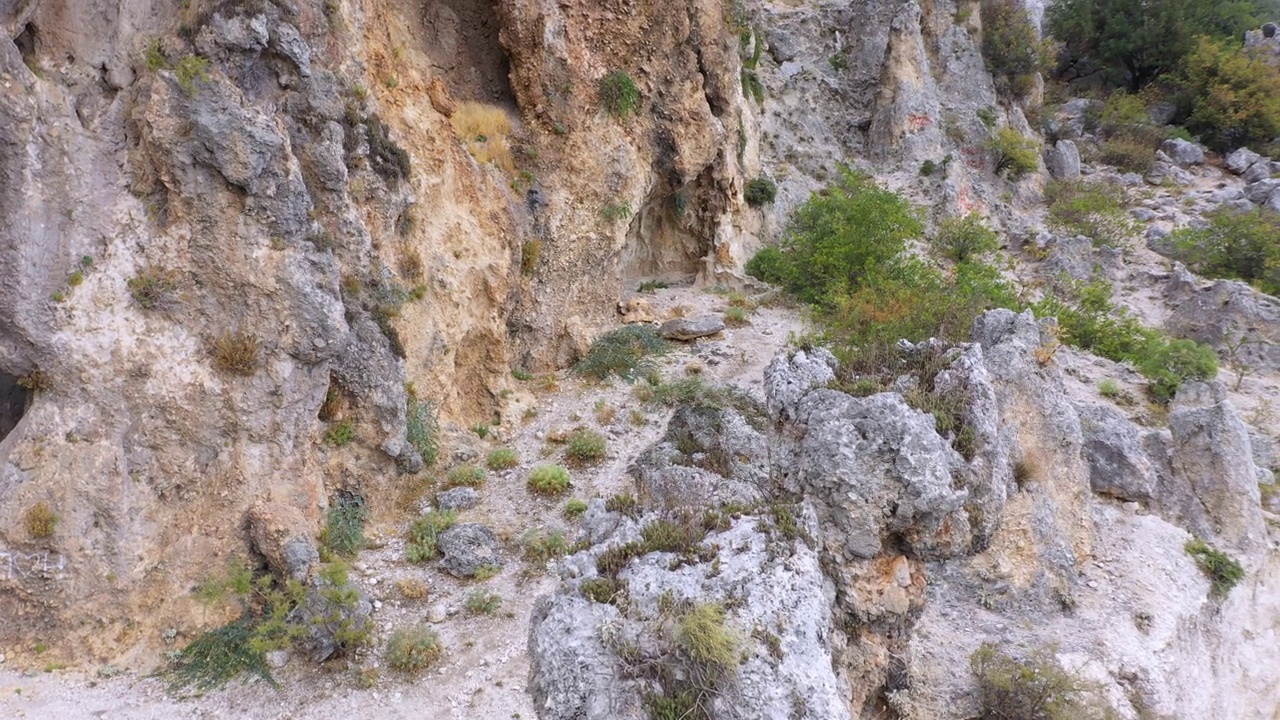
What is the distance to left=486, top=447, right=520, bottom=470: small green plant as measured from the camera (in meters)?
10.5

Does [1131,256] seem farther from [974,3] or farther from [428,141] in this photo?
[428,141]

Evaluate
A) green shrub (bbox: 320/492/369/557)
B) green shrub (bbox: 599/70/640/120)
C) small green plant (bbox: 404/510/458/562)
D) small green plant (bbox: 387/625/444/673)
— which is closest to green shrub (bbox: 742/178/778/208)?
green shrub (bbox: 599/70/640/120)

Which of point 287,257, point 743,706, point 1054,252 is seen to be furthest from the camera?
point 1054,252

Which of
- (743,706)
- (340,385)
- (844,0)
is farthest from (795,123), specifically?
(743,706)

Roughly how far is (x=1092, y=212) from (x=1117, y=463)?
1641cm

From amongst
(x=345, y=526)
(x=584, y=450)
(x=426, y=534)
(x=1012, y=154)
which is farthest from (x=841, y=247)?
(x=345, y=526)

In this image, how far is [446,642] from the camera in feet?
23.8

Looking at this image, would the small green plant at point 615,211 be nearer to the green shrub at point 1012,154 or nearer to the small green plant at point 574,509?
the small green plant at point 574,509

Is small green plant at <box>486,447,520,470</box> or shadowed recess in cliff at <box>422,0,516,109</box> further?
shadowed recess in cliff at <box>422,0,516,109</box>

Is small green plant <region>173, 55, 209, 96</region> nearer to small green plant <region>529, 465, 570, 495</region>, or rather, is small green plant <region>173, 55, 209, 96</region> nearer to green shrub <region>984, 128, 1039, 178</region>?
small green plant <region>529, 465, 570, 495</region>

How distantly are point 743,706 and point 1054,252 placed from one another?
2133 cm

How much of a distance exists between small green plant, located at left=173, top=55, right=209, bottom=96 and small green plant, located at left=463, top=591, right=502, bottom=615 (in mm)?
6798

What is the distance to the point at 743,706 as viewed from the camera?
12.5 ft

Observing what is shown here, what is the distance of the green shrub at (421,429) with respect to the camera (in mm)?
9844
